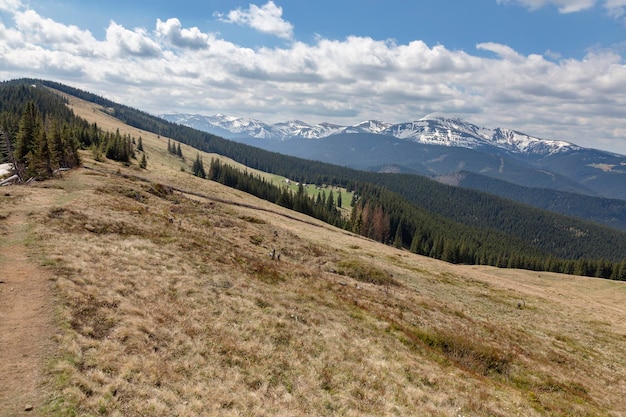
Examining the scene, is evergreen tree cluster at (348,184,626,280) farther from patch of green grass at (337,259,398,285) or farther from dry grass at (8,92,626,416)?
dry grass at (8,92,626,416)

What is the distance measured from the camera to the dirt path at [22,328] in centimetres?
1079

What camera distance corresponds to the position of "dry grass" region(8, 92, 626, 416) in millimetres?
13352

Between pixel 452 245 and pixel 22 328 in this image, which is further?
pixel 452 245

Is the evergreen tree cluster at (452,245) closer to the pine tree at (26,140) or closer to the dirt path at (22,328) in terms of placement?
the pine tree at (26,140)

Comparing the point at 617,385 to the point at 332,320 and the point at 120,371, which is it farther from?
the point at 120,371

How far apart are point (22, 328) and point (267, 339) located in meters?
11.0

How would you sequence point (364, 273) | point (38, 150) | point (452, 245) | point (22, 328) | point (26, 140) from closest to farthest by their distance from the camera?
point (22, 328) < point (364, 273) < point (38, 150) < point (26, 140) < point (452, 245)

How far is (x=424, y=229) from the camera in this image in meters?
176

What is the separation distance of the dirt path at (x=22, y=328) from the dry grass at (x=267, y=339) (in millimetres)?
558

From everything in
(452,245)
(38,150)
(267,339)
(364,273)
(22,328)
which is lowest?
(452,245)

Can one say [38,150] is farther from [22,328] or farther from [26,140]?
[22,328]

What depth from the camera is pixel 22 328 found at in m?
14.2

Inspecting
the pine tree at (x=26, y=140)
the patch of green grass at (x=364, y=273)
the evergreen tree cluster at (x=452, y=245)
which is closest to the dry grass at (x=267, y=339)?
the patch of green grass at (x=364, y=273)

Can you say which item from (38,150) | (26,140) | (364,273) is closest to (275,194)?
(26,140)
